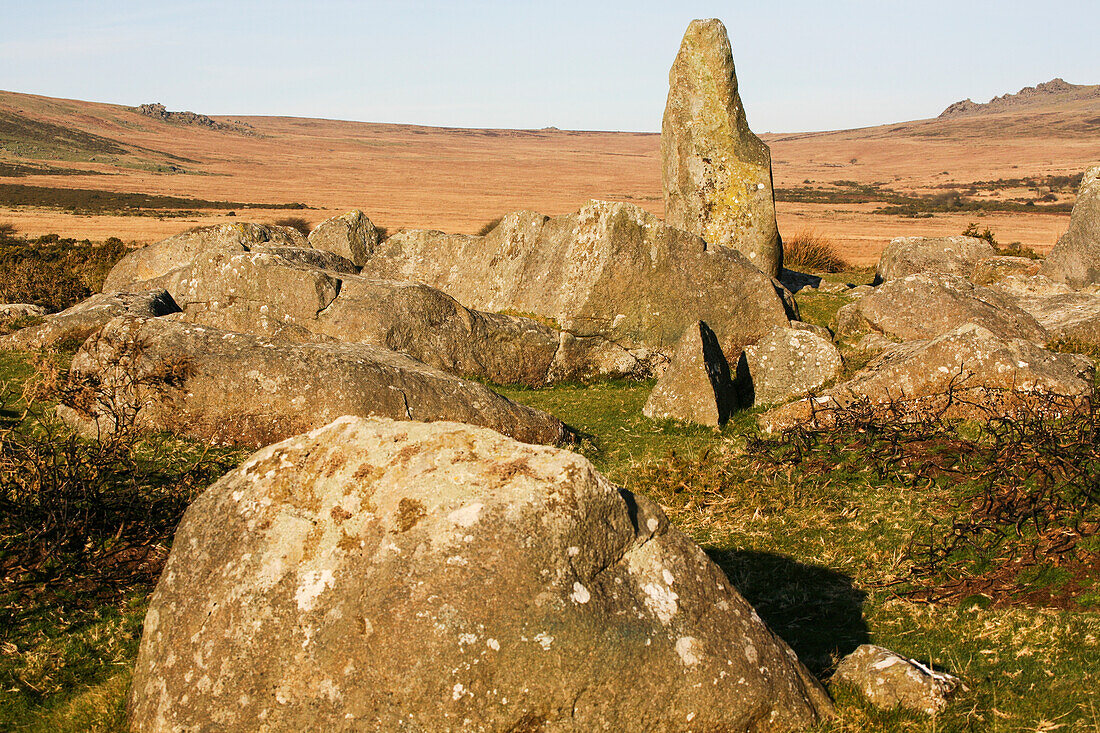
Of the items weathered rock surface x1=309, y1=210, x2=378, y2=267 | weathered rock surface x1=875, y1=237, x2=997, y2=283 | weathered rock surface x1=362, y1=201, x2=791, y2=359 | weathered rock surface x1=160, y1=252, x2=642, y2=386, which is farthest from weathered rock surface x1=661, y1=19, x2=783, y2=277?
weathered rock surface x1=309, y1=210, x2=378, y2=267

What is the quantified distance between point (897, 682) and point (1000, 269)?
18.1m

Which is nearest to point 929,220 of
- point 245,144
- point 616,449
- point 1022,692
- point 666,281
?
point 666,281

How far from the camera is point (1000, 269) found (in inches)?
779

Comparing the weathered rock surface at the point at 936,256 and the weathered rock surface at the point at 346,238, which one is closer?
the weathered rock surface at the point at 346,238

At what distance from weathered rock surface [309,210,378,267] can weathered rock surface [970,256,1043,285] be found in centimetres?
1416

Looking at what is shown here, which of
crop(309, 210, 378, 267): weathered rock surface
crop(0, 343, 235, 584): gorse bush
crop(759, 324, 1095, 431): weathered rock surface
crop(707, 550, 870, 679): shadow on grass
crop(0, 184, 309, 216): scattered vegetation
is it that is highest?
crop(0, 184, 309, 216): scattered vegetation

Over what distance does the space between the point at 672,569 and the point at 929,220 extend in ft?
185

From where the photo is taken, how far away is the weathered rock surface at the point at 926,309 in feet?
47.4

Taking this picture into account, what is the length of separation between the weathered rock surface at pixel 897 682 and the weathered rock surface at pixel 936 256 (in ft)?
59.4

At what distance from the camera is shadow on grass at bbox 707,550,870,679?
18.2ft

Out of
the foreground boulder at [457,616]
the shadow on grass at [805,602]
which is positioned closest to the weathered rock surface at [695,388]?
the shadow on grass at [805,602]

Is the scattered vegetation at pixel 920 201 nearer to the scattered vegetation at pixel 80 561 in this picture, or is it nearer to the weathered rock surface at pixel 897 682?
the scattered vegetation at pixel 80 561

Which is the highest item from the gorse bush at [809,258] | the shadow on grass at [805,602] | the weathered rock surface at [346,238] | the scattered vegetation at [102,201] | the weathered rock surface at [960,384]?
the scattered vegetation at [102,201]

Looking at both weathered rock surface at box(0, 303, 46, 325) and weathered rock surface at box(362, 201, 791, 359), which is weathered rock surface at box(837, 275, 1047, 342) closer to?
weathered rock surface at box(362, 201, 791, 359)
